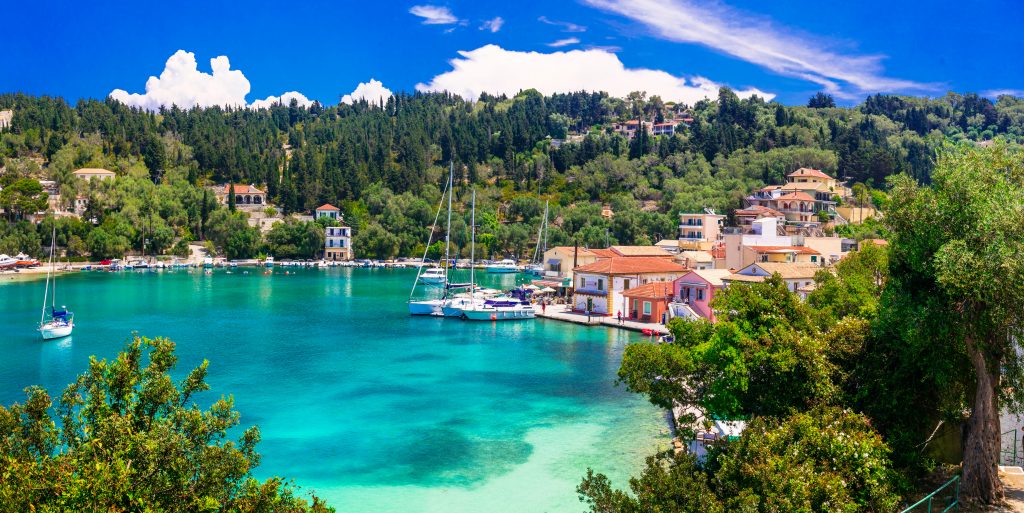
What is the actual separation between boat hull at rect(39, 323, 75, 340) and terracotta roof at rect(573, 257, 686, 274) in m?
35.5

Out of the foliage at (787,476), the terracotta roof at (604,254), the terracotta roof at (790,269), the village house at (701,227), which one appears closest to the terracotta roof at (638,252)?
the terracotta roof at (604,254)

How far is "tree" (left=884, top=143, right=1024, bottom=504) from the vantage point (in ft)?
37.8

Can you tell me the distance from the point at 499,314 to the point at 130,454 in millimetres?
44531

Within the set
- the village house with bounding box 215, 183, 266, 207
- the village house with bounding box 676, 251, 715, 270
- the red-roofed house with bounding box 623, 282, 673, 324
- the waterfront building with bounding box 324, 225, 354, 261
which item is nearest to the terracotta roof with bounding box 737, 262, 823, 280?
the red-roofed house with bounding box 623, 282, 673, 324

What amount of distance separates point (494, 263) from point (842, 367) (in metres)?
88.2

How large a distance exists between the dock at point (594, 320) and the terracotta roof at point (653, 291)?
1.96 metres

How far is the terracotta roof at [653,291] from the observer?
160ft

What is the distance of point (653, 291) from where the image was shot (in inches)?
1943

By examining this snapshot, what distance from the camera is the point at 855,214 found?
9662 centimetres

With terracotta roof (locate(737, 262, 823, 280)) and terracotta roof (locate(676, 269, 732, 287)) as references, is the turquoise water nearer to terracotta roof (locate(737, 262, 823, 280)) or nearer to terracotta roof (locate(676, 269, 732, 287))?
terracotta roof (locate(676, 269, 732, 287))

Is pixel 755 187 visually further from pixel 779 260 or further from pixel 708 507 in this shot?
pixel 708 507

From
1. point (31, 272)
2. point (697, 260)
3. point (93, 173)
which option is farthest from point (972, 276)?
point (93, 173)

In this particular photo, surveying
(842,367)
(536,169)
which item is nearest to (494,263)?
(536,169)

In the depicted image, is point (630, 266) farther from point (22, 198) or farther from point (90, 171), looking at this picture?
point (90, 171)
